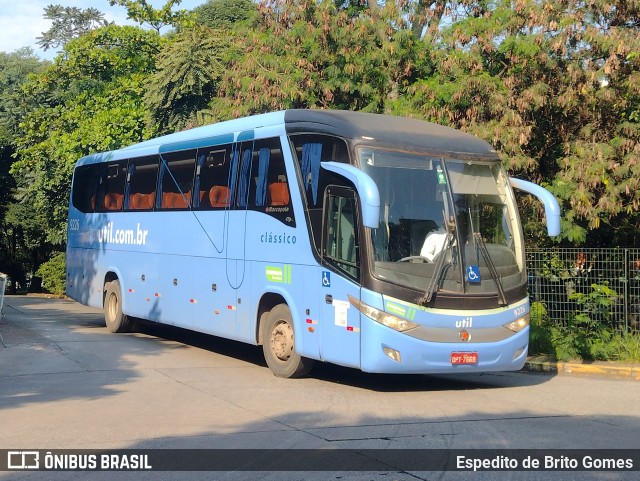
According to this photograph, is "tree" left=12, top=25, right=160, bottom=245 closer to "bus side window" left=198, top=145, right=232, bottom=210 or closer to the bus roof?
"bus side window" left=198, top=145, right=232, bottom=210

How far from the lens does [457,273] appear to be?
11.8m

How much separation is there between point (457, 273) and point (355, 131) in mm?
2253

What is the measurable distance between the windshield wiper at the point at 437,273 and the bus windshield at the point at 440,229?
0.01 m

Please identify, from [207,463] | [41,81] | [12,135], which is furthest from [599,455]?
[12,135]

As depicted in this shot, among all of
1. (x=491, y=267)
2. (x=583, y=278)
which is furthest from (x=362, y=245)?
(x=583, y=278)

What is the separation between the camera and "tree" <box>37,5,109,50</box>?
271 feet

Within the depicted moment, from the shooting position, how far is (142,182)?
18438 millimetres

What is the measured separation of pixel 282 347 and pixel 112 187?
319 inches

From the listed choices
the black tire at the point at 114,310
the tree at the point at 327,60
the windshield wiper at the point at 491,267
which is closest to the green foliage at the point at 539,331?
the windshield wiper at the point at 491,267

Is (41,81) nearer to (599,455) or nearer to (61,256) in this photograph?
(61,256)

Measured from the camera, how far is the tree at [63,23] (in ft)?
271

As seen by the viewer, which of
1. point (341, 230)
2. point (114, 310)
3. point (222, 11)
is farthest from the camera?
point (222, 11)

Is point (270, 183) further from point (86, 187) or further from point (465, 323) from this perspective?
point (86, 187)

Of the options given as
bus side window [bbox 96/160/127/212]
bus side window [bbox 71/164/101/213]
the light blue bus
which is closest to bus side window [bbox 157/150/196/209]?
the light blue bus
